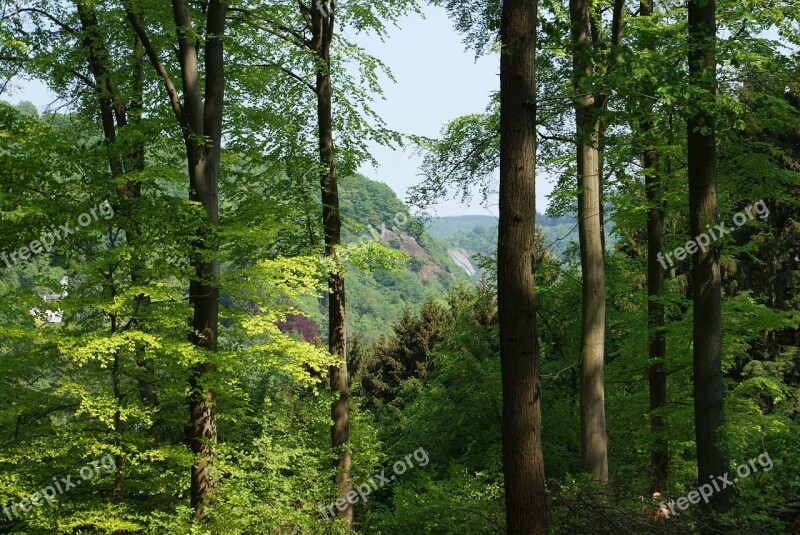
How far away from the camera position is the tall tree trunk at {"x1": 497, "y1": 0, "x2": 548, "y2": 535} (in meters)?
4.96

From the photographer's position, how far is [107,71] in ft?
38.8

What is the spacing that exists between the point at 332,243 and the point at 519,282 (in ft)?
21.3

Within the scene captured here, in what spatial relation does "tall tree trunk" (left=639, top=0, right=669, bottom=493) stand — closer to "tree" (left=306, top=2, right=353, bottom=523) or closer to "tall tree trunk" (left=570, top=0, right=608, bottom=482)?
"tall tree trunk" (left=570, top=0, right=608, bottom=482)

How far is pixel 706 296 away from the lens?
6.63 metres

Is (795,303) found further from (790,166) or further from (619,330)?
(619,330)

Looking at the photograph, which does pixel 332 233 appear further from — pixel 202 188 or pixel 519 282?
pixel 519 282

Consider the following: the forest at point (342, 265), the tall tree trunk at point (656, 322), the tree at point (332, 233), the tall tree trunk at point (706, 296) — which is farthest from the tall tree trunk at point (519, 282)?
the tall tree trunk at point (656, 322)

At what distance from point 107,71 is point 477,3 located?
7.10 meters

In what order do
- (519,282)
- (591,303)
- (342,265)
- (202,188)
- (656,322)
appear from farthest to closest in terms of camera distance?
(656,322) → (342,265) → (202,188) → (591,303) → (519,282)

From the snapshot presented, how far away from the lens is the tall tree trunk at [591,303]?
8.50 meters

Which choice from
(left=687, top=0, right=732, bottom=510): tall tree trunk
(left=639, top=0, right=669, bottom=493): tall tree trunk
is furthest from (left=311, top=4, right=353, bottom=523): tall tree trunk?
(left=687, top=0, right=732, bottom=510): tall tree trunk

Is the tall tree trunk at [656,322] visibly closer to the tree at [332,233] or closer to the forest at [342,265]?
the forest at [342,265]

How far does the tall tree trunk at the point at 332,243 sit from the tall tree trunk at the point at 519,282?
569 centimetres

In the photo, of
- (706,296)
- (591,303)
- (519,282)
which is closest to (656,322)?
(591,303)
